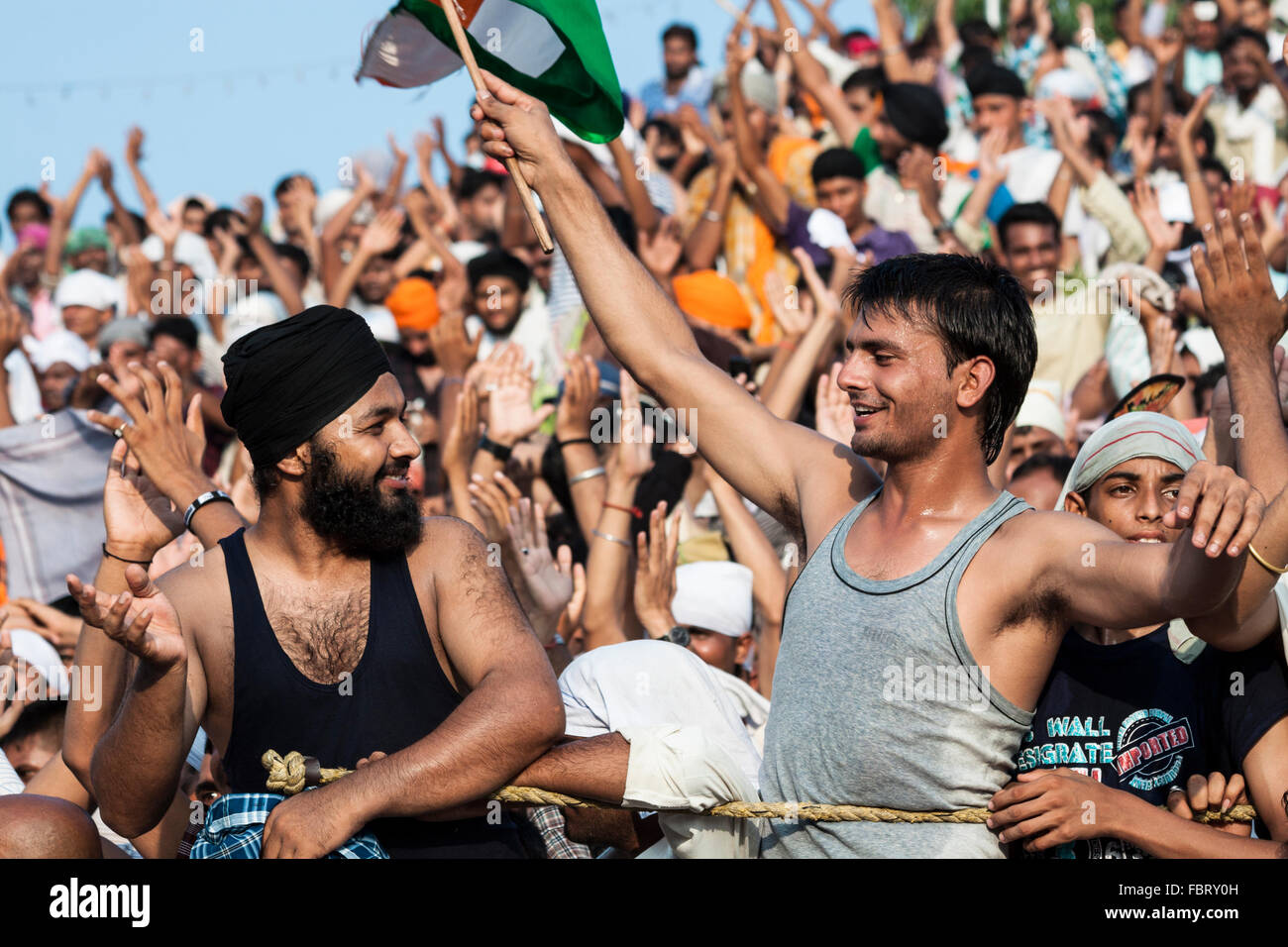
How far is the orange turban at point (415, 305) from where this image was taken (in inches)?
375

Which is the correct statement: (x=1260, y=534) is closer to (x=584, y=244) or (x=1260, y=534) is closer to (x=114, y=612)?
(x=584, y=244)

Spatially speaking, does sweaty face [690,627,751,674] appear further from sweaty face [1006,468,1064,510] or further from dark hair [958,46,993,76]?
dark hair [958,46,993,76]

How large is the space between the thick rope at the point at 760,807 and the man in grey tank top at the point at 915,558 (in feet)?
0.12

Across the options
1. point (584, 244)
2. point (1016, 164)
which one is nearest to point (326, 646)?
point (584, 244)

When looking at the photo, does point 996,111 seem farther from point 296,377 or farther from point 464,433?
point 296,377

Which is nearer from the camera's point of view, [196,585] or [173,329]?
[196,585]

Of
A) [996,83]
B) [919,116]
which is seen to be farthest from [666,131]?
[996,83]

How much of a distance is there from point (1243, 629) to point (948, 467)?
2.34ft

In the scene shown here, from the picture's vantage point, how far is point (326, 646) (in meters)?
3.43

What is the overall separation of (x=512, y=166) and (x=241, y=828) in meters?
1.66

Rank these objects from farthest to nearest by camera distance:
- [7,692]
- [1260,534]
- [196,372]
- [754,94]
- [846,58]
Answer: [846,58]
[754,94]
[196,372]
[7,692]
[1260,534]

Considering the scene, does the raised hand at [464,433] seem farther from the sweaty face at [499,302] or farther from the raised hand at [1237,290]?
the raised hand at [1237,290]

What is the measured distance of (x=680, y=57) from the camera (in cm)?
1309

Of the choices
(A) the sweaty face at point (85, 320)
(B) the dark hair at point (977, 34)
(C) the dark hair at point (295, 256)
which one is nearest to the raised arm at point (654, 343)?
(A) the sweaty face at point (85, 320)
